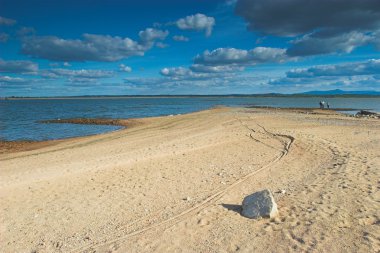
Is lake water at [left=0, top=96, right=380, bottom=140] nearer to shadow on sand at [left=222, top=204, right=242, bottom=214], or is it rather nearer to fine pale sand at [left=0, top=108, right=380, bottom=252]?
fine pale sand at [left=0, top=108, right=380, bottom=252]

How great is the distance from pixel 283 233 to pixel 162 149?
11367 mm

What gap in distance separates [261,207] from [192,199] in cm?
252

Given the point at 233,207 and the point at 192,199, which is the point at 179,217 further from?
the point at 233,207

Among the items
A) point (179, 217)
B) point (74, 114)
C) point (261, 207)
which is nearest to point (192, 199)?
point (179, 217)

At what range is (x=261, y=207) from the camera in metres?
8.80

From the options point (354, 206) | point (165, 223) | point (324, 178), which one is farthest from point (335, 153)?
point (165, 223)

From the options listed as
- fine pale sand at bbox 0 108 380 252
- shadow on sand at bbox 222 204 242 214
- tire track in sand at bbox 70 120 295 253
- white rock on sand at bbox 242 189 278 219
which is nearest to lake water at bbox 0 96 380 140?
fine pale sand at bbox 0 108 380 252

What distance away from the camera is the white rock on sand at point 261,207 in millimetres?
8742

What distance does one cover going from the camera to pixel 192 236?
808 centimetres

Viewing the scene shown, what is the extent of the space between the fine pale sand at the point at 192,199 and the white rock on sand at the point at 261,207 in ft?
0.69

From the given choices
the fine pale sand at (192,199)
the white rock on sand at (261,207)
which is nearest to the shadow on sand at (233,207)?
the fine pale sand at (192,199)

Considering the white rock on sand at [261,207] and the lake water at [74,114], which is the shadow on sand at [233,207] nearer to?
the white rock on sand at [261,207]

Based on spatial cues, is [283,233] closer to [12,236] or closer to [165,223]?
[165,223]

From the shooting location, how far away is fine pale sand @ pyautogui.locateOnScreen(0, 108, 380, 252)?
7.84m
